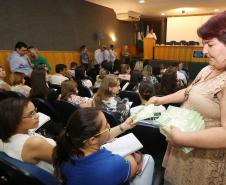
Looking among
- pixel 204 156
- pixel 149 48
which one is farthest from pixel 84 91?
pixel 149 48

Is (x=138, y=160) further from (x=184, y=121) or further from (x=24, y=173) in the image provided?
(x=24, y=173)

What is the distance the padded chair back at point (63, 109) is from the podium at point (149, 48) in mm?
8614

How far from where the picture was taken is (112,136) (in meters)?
1.41

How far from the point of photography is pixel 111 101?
8.61ft

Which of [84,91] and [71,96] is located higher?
[71,96]

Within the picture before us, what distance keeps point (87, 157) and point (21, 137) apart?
0.48 metres

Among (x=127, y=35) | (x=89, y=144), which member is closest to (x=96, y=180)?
(x=89, y=144)

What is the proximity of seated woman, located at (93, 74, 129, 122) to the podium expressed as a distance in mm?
8238

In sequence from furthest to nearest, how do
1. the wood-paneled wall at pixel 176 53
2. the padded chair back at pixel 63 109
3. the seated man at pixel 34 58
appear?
the wood-paneled wall at pixel 176 53, the seated man at pixel 34 58, the padded chair back at pixel 63 109

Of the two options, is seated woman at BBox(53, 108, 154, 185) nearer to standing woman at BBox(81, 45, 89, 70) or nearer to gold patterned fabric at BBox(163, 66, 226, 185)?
gold patterned fabric at BBox(163, 66, 226, 185)

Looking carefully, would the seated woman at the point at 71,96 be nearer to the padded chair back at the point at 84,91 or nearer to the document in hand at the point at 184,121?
the padded chair back at the point at 84,91

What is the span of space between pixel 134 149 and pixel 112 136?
212 mm

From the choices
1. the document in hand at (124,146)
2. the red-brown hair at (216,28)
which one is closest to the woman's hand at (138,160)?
the document in hand at (124,146)

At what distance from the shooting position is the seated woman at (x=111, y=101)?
7.80ft
